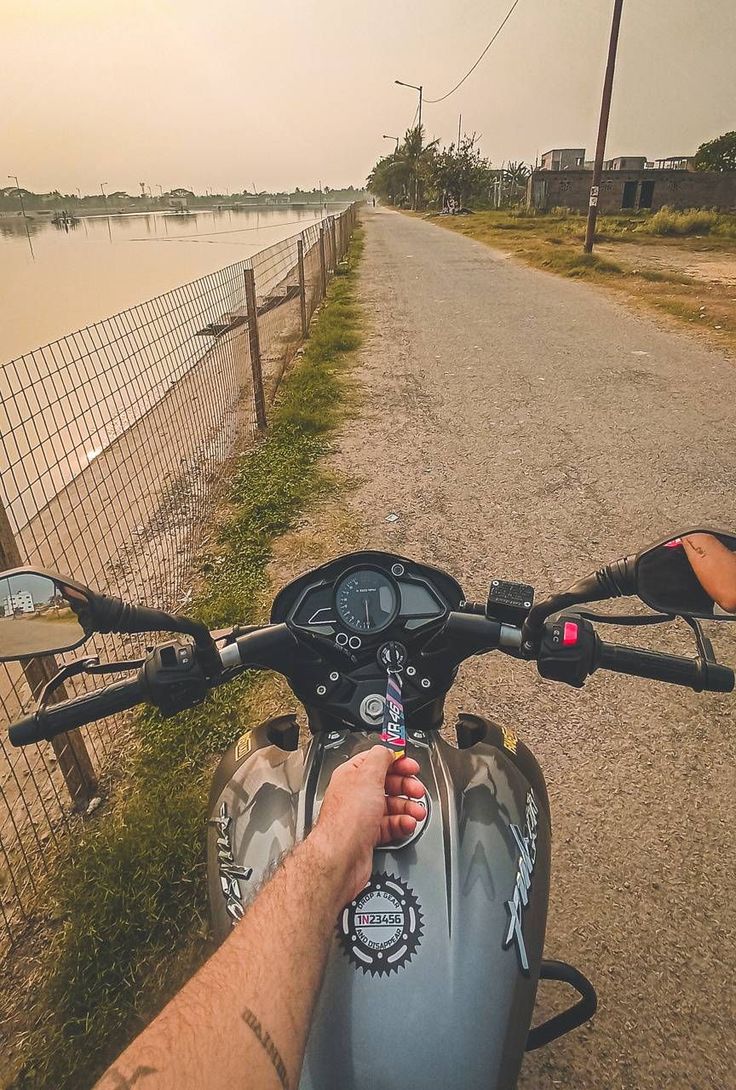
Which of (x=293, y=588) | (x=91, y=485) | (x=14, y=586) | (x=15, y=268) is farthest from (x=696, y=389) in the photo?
(x=15, y=268)

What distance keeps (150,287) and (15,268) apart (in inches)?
446

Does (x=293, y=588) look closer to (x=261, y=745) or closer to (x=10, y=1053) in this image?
(x=261, y=745)

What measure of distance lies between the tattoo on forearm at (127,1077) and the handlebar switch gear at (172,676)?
0.59 m

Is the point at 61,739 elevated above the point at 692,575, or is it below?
below

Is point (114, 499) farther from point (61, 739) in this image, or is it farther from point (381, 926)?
point (381, 926)

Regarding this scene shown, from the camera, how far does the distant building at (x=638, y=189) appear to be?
45000 mm

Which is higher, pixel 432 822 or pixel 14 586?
pixel 14 586

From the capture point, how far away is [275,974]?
35.5 inches

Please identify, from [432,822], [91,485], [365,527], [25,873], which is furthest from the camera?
[91,485]

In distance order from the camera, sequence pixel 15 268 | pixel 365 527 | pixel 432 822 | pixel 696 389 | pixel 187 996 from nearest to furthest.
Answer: pixel 187 996
pixel 432 822
pixel 365 527
pixel 696 389
pixel 15 268

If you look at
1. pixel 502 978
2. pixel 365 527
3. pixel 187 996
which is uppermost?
pixel 187 996

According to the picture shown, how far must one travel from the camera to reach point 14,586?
1198 mm

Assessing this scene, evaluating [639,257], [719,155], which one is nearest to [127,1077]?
[639,257]

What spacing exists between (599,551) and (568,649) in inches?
114
